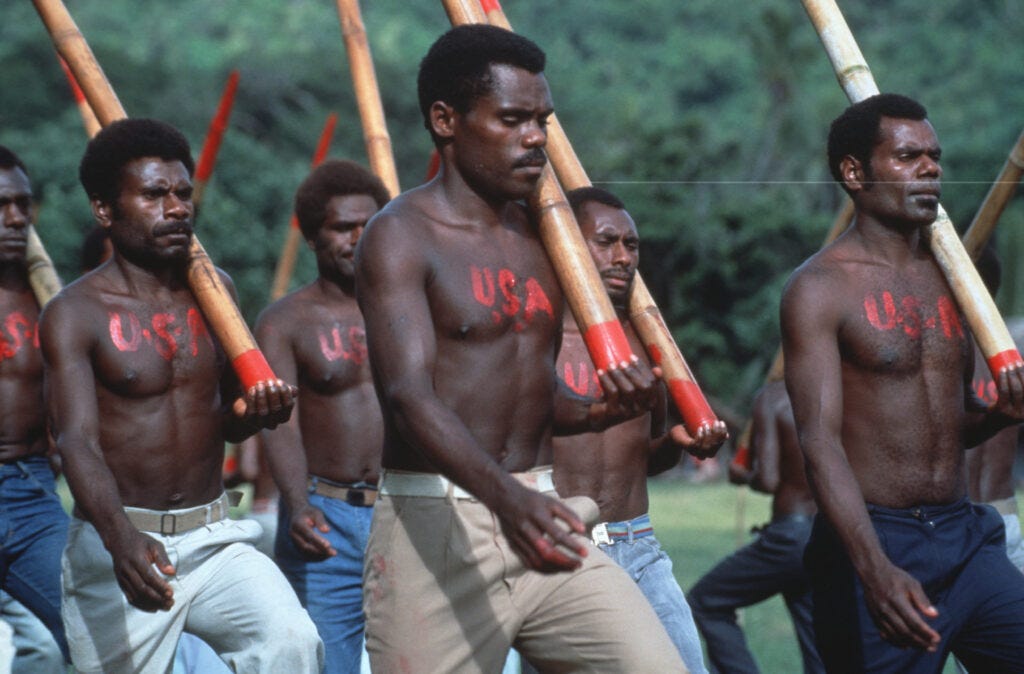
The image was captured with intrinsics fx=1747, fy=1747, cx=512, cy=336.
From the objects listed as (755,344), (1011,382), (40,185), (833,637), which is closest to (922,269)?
(1011,382)

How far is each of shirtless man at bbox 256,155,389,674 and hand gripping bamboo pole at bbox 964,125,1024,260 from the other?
2.55 m

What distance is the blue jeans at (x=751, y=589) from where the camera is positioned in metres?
8.04

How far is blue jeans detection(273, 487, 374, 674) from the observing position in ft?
23.4

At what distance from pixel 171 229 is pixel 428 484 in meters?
1.71

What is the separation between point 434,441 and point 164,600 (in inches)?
50.4

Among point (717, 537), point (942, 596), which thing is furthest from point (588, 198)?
point (717, 537)

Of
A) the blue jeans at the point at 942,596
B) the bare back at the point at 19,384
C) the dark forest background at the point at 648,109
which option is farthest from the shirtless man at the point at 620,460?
the dark forest background at the point at 648,109

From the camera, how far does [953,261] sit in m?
5.69

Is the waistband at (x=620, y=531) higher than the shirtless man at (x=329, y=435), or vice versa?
the shirtless man at (x=329, y=435)

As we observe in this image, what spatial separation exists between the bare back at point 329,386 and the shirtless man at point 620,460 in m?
0.99

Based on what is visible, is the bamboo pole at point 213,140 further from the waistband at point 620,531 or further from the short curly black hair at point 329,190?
the waistband at point 620,531

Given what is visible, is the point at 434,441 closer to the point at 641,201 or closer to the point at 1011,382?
the point at 1011,382

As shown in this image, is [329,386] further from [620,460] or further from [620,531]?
[620,531]

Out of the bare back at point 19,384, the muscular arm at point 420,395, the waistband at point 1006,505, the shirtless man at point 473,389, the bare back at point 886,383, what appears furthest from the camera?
the waistband at point 1006,505
